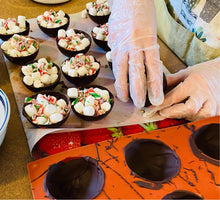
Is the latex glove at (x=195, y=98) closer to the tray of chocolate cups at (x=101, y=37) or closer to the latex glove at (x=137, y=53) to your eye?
the latex glove at (x=137, y=53)

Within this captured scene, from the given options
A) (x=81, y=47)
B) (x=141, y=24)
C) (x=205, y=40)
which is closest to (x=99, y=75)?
(x=81, y=47)

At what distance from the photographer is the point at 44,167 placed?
3.45 feet

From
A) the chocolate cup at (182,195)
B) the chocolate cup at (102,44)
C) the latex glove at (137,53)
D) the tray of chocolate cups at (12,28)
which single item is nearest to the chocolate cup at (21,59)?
the tray of chocolate cups at (12,28)

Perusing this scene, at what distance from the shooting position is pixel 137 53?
132 centimetres

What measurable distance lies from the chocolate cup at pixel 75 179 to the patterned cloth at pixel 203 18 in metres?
0.99

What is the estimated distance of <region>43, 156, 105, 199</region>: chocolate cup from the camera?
98 cm

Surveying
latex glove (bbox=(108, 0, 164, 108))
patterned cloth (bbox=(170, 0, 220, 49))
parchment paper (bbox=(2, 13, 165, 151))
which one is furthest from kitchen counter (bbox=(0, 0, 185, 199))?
latex glove (bbox=(108, 0, 164, 108))

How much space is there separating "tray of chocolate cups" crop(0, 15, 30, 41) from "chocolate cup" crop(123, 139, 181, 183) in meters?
1.16

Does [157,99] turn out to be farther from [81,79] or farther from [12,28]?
[12,28]

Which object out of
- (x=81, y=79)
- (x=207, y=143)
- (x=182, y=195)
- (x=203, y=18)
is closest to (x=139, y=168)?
(x=182, y=195)

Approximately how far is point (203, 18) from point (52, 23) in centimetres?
102

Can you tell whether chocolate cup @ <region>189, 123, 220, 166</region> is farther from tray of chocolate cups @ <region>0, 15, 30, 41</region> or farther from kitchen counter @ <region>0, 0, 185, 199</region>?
tray of chocolate cups @ <region>0, 15, 30, 41</region>

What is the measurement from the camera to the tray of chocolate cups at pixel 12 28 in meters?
1.79

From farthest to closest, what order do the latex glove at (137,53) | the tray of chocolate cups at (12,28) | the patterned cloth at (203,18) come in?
the tray of chocolate cups at (12,28) → the patterned cloth at (203,18) → the latex glove at (137,53)
